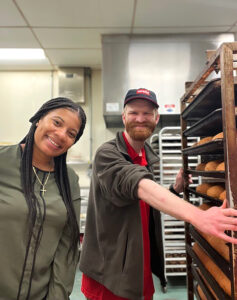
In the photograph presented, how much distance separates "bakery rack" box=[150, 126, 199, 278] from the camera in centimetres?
238

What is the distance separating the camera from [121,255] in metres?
1.15

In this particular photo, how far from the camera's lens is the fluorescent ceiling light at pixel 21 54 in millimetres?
2899

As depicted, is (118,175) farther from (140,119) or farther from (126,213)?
(140,119)

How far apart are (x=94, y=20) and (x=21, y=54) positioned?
1.23 m

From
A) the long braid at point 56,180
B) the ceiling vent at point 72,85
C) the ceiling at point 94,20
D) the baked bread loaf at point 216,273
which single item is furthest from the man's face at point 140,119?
the ceiling vent at point 72,85

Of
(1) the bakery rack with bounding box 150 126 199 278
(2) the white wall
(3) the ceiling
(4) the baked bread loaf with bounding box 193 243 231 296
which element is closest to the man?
(4) the baked bread loaf with bounding box 193 243 231 296

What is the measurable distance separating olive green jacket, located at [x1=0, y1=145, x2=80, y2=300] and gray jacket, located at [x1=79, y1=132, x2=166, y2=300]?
0.48 feet

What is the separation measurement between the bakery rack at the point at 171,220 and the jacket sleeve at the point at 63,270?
1441 millimetres

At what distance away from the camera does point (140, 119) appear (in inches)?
50.4

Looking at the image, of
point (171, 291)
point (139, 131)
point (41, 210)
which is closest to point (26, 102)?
point (139, 131)

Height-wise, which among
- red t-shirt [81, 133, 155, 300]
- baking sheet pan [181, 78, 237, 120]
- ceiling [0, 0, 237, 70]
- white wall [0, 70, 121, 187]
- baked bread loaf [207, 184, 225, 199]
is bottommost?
red t-shirt [81, 133, 155, 300]

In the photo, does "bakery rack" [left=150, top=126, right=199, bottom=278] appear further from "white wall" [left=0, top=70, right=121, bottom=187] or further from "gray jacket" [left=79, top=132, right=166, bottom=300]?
"gray jacket" [left=79, top=132, right=166, bottom=300]

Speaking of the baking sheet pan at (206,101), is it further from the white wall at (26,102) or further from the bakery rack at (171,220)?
the white wall at (26,102)

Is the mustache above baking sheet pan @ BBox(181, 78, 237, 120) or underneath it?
underneath
